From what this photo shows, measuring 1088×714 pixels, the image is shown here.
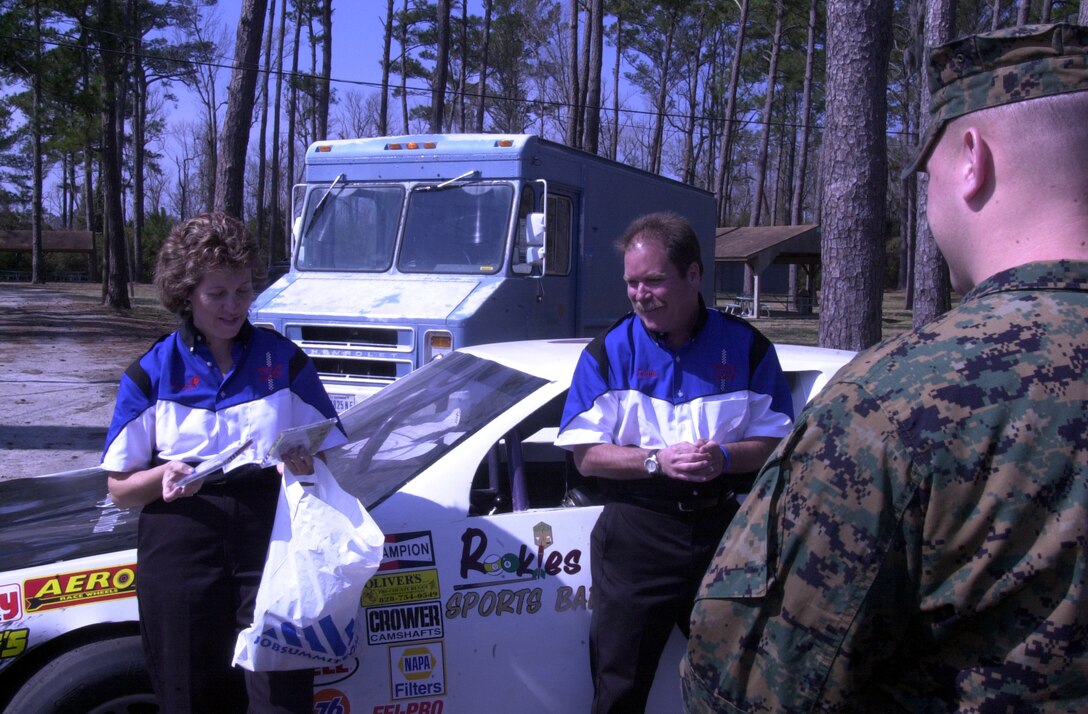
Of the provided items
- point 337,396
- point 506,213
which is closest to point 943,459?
point 337,396

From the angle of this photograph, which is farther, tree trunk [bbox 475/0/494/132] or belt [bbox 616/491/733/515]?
tree trunk [bbox 475/0/494/132]

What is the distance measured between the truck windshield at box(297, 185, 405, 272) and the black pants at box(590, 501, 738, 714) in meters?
6.54

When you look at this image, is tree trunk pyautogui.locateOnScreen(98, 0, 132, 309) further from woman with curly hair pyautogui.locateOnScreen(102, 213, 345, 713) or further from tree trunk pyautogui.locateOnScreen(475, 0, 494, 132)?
woman with curly hair pyautogui.locateOnScreen(102, 213, 345, 713)

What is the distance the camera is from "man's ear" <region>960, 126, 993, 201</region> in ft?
3.90

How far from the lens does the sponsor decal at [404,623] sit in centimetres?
271

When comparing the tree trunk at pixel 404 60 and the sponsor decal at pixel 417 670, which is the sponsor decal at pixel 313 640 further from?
the tree trunk at pixel 404 60

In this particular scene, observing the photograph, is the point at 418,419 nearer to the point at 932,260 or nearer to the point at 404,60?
the point at 932,260

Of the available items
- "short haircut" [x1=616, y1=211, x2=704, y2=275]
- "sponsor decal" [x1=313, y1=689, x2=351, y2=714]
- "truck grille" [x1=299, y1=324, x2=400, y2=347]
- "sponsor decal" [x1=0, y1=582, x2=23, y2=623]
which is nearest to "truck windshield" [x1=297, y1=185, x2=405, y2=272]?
"truck grille" [x1=299, y1=324, x2=400, y2=347]

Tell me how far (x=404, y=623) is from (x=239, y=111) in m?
11.0

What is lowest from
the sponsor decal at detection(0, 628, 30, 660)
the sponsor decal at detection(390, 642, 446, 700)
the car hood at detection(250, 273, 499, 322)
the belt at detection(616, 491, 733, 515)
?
the sponsor decal at detection(390, 642, 446, 700)

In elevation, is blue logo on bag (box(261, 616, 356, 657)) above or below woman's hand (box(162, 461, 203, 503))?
below

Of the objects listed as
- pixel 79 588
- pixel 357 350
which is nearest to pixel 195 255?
pixel 79 588

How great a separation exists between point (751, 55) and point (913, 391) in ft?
143

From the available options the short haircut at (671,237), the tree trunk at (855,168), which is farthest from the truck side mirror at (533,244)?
the short haircut at (671,237)
